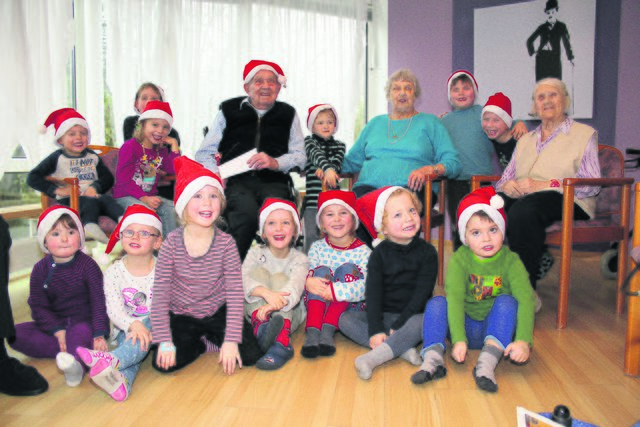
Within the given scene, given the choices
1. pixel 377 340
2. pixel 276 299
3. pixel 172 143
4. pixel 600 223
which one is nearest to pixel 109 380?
→ pixel 276 299

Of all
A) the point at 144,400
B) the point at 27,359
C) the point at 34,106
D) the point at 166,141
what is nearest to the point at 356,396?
the point at 144,400

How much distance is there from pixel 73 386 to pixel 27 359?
1.39 ft

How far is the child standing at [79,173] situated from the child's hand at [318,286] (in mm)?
1145

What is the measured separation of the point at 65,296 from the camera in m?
2.17

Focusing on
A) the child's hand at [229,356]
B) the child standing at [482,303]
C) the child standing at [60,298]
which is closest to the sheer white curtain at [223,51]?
the child standing at [60,298]

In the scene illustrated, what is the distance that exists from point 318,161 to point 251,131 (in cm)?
41

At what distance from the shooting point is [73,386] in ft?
6.28

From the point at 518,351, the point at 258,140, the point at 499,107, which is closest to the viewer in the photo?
the point at 518,351

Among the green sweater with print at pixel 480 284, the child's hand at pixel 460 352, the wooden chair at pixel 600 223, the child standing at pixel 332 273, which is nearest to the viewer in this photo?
the child's hand at pixel 460 352

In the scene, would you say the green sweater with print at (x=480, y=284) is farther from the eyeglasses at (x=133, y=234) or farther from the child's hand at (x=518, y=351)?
the eyeglasses at (x=133, y=234)

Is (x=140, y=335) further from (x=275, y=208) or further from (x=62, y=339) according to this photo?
(x=275, y=208)

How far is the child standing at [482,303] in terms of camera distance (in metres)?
1.94

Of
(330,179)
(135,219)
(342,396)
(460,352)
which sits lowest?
(342,396)

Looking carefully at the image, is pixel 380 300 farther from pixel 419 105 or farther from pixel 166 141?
pixel 419 105
